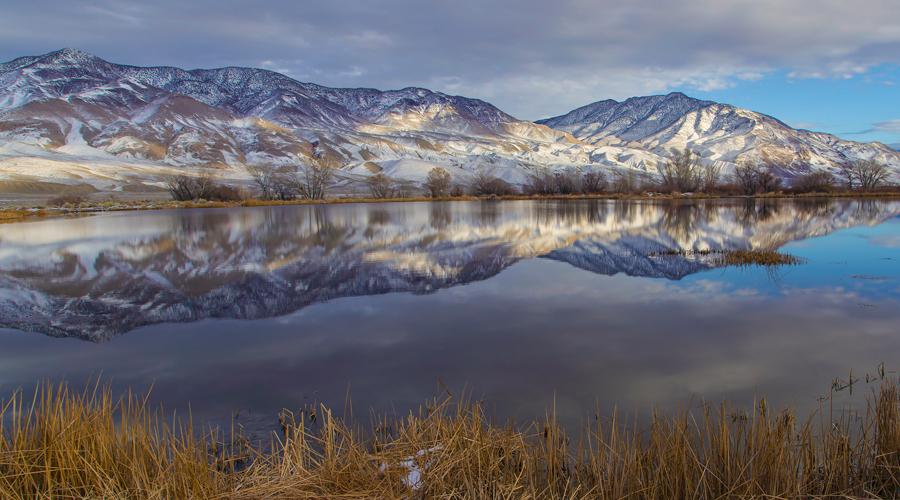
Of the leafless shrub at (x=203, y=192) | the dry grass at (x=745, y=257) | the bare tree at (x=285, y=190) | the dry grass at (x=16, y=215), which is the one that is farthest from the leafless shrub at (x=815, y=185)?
the dry grass at (x=16, y=215)

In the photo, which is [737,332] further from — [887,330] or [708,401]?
[708,401]

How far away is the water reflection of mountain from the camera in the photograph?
36.6ft

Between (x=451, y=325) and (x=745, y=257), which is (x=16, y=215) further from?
(x=745, y=257)

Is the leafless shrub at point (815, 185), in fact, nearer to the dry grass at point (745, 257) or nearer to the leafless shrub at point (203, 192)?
the dry grass at point (745, 257)

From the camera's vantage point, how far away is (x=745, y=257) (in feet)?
50.8

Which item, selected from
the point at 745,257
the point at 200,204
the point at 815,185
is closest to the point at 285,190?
the point at 200,204

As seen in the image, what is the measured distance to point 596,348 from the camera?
7.68 meters

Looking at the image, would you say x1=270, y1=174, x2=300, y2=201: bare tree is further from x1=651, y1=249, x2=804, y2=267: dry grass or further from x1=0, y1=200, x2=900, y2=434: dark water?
x1=651, y1=249, x2=804, y2=267: dry grass

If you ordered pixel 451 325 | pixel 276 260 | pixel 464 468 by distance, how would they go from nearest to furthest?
1. pixel 464 468
2. pixel 451 325
3. pixel 276 260

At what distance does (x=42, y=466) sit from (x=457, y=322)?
249 inches

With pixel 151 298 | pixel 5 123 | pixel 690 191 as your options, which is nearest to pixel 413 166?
pixel 690 191

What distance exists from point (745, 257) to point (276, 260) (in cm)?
1357

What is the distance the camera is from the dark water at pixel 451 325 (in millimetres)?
6297

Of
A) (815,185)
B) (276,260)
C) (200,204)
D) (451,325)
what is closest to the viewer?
(451,325)
